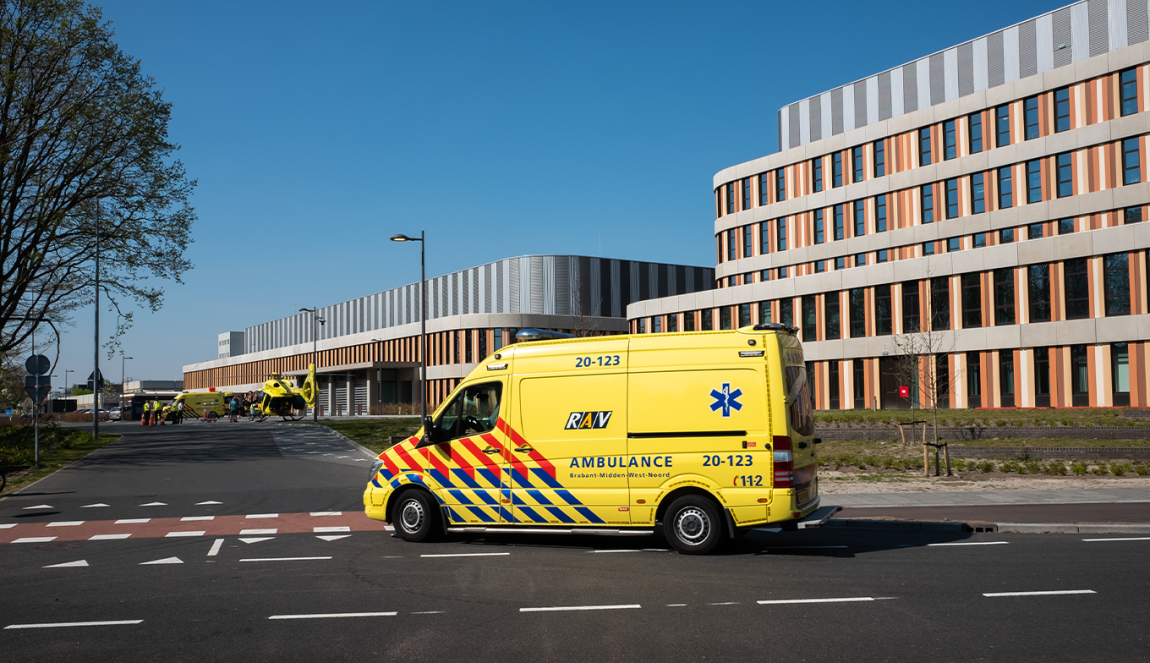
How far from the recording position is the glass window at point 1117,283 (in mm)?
41156

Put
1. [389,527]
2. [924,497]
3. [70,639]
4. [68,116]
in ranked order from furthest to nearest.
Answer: [68,116], [924,497], [389,527], [70,639]

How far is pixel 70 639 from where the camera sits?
6.65 m

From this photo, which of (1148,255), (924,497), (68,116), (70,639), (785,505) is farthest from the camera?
(1148,255)

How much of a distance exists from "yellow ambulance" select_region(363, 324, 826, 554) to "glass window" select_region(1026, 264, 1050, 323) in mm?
38466

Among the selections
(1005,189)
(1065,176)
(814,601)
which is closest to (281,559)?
(814,601)

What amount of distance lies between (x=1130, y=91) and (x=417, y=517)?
4533cm

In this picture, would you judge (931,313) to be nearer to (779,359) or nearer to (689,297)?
(689,297)

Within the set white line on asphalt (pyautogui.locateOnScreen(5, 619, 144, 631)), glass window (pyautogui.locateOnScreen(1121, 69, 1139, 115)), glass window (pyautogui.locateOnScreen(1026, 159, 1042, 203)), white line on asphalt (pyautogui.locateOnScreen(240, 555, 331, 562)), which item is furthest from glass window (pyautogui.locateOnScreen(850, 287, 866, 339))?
white line on asphalt (pyautogui.locateOnScreen(5, 619, 144, 631))

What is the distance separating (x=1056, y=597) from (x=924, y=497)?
7820mm

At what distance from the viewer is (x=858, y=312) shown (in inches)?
2083

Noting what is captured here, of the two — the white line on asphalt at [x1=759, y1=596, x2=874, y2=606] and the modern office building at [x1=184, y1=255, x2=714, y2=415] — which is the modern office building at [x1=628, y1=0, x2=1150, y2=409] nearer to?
the modern office building at [x1=184, y1=255, x2=714, y2=415]

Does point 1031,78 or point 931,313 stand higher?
point 1031,78

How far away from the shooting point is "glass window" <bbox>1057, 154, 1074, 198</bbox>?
153 ft

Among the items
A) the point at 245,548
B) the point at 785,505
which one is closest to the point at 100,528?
the point at 245,548
